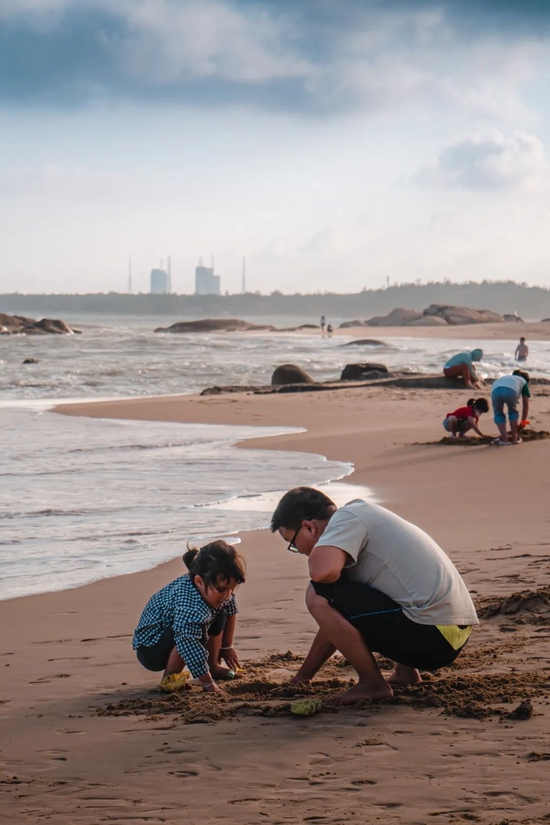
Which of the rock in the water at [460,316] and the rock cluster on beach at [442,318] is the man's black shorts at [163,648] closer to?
the rock cluster on beach at [442,318]

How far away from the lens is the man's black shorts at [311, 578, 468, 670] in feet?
12.2

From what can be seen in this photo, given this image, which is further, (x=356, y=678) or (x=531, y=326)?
(x=531, y=326)

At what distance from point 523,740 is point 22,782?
1.65 metres

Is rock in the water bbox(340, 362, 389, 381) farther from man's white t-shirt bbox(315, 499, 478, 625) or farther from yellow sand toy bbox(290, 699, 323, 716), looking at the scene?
yellow sand toy bbox(290, 699, 323, 716)

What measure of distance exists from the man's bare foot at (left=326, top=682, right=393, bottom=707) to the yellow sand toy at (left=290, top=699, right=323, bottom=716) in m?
0.09

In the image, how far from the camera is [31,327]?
63.8 meters

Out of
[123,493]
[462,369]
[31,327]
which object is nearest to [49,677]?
[123,493]

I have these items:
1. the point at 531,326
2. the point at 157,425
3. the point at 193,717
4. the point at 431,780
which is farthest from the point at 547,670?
the point at 531,326

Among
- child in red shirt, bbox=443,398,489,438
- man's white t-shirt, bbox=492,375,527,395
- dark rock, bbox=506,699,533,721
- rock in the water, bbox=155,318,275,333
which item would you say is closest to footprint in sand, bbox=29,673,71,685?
dark rock, bbox=506,699,533,721

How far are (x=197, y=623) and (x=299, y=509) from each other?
2.56 feet

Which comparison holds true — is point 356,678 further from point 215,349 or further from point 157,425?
point 215,349

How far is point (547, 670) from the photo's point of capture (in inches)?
155

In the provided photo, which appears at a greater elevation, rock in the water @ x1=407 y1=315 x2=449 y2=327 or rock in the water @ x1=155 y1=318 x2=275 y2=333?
rock in the water @ x1=407 y1=315 x2=449 y2=327

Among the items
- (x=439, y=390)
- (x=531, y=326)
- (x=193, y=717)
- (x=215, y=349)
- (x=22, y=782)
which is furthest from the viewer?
(x=531, y=326)
